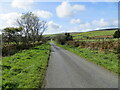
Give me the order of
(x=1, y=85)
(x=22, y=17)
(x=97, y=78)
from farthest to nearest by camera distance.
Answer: (x=22, y=17)
(x=97, y=78)
(x=1, y=85)

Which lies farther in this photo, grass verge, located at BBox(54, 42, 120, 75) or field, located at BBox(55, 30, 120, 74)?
field, located at BBox(55, 30, 120, 74)

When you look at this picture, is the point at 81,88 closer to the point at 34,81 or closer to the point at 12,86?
the point at 34,81

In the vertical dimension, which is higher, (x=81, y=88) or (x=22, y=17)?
(x=22, y=17)

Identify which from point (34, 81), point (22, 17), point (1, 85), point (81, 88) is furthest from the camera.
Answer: point (22, 17)

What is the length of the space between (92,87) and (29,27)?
119ft

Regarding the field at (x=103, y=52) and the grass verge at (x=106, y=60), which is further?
the field at (x=103, y=52)

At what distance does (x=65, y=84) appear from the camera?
5.71m

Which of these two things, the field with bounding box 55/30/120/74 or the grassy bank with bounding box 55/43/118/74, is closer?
the grassy bank with bounding box 55/43/118/74

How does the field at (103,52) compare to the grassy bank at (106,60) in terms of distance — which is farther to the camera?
the field at (103,52)

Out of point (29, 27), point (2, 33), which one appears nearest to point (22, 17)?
point (29, 27)

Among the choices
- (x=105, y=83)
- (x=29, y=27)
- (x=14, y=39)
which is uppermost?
(x=29, y=27)

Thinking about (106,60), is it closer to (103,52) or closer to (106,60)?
(106,60)

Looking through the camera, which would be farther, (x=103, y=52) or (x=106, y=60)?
A: (x=103, y=52)

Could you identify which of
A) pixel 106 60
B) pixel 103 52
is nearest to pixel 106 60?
pixel 106 60
